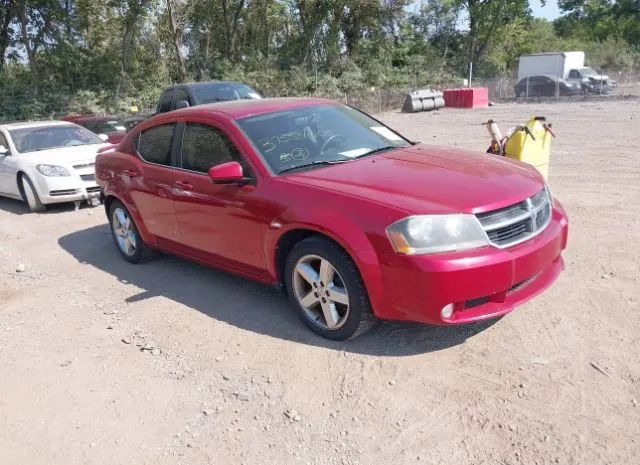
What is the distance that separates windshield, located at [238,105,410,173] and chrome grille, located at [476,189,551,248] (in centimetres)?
135

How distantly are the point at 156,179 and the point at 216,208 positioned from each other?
3.39ft

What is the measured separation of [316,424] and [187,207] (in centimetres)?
245

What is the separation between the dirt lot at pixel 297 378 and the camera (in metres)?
3.05

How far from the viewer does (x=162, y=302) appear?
16.8ft

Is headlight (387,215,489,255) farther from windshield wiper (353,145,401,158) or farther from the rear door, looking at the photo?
the rear door

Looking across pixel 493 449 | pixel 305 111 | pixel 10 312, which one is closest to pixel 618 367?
pixel 493 449

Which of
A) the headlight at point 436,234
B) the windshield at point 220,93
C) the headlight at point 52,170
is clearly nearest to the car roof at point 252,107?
the headlight at point 436,234

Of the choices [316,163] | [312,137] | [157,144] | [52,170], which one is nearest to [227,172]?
[316,163]

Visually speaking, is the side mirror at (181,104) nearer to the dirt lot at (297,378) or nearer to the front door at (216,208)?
the dirt lot at (297,378)

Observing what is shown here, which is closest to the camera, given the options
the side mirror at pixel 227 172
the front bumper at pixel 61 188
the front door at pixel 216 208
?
the side mirror at pixel 227 172

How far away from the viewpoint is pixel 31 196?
934 centimetres

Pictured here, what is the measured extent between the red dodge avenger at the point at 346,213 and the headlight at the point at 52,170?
4.24 m

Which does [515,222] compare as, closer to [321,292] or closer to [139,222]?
[321,292]

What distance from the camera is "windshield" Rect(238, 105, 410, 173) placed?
4484 millimetres
